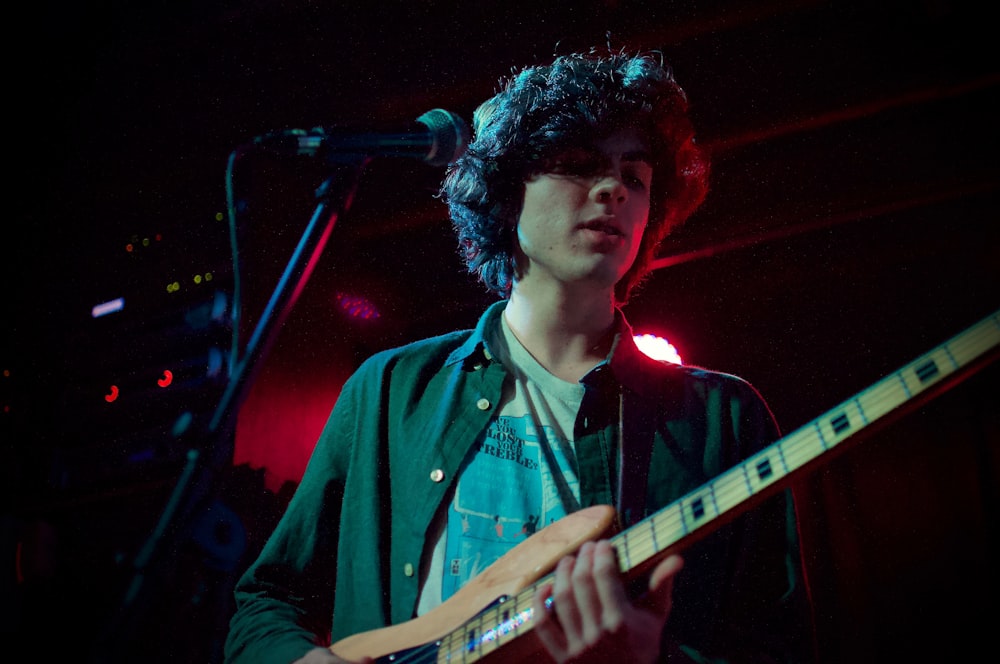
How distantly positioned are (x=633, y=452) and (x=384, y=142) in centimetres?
93

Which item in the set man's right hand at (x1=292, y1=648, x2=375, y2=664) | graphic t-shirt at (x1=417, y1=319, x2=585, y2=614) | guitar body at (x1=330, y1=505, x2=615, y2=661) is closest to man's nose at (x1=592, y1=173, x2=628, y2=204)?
graphic t-shirt at (x1=417, y1=319, x2=585, y2=614)

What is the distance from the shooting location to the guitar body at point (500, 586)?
113 cm

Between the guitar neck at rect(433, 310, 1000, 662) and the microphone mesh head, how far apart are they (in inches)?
37.2

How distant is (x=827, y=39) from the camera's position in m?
3.08

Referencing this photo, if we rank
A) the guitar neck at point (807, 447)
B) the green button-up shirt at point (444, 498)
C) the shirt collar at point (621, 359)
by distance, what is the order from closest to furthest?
the guitar neck at point (807, 447) < the green button-up shirt at point (444, 498) < the shirt collar at point (621, 359)

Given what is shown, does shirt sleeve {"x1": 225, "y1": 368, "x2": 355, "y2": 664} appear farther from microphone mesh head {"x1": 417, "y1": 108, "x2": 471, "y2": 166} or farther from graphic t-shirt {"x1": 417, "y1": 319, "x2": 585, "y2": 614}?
microphone mesh head {"x1": 417, "y1": 108, "x2": 471, "y2": 166}

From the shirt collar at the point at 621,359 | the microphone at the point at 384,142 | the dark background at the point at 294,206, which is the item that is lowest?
the shirt collar at the point at 621,359

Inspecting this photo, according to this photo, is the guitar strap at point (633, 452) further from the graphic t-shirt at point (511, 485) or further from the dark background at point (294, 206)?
the dark background at point (294, 206)

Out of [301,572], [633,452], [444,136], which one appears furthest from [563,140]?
[301,572]

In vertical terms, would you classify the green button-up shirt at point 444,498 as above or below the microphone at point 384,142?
below

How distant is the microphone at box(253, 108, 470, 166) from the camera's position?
1.49 metres

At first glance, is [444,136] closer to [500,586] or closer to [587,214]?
[587,214]

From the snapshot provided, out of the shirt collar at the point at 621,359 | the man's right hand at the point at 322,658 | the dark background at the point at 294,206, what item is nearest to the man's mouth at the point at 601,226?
the shirt collar at the point at 621,359

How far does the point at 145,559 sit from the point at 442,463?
640mm
